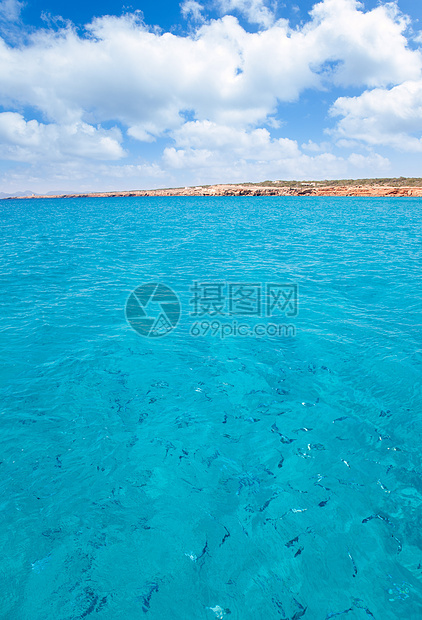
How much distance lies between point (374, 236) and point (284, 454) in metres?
43.0

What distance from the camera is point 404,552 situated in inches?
231

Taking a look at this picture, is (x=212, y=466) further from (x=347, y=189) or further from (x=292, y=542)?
(x=347, y=189)

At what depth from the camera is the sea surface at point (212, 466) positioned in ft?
17.8

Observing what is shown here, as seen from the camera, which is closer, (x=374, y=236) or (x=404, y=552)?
(x=404, y=552)

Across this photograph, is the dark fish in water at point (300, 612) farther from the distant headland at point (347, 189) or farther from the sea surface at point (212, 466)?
the distant headland at point (347, 189)

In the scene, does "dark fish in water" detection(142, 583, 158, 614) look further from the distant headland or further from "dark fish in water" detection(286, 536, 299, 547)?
the distant headland

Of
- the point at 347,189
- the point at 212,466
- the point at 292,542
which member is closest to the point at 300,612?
the point at 292,542

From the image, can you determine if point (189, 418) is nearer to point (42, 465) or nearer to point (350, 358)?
point (42, 465)

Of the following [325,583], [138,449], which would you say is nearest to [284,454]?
[325,583]

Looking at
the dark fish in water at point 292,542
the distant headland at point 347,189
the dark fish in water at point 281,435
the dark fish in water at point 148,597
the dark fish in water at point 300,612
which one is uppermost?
the distant headland at point 347,189

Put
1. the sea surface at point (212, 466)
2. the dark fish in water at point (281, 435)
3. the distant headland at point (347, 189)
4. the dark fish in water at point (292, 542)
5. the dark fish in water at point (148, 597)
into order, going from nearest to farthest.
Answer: the dark fish in water at point (148, 597)
the sea surface at point (212, 466)
the dark fish in water at point (292, 542)
the dark fish in water at point (281, 435)
the distant headland at point (347, 189)

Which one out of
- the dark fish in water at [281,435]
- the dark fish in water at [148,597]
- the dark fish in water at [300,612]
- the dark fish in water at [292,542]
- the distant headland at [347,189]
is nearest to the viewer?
the dark fish in water at [300,612]

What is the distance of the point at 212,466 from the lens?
7.80m

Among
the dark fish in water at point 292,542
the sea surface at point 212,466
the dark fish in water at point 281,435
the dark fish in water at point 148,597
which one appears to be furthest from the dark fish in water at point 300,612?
the dark fish in water at point 281,435
